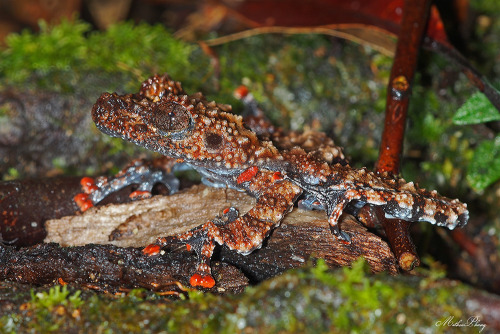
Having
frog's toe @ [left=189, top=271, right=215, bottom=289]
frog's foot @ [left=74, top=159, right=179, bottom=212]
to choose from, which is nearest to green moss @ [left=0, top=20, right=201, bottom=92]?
frog's foot @ [left=74, top=159, right=179, bottom=212]

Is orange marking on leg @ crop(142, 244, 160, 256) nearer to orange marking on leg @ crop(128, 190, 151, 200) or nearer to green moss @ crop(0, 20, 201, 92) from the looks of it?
orange marking on leg @ crop(128, 190, 151, 200)

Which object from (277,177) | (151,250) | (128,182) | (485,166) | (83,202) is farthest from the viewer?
(485,166)

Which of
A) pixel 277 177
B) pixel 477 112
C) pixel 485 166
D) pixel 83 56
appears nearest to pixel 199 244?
pixel 277 177

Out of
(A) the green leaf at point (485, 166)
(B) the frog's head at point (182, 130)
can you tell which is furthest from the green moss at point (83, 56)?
(A) the green leaf at point (485, 166)

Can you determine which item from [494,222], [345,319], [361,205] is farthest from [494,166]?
[345,319]

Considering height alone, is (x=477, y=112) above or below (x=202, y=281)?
above

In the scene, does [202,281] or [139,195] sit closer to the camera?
[202,281]

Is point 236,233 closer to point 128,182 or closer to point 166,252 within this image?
point 166,252

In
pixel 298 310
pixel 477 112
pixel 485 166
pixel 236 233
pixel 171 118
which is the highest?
pixel 477 112
